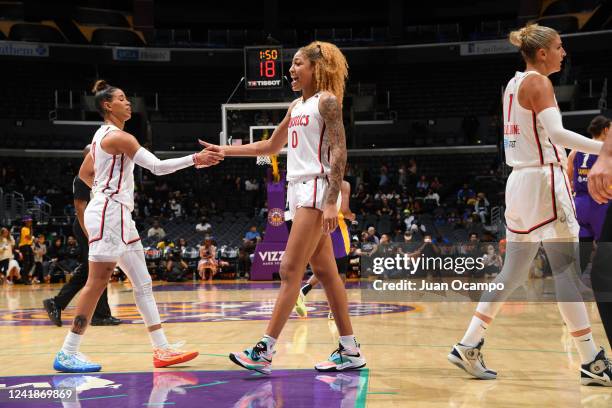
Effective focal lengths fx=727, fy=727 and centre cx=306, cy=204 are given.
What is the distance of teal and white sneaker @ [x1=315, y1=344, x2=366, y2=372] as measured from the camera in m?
4.39

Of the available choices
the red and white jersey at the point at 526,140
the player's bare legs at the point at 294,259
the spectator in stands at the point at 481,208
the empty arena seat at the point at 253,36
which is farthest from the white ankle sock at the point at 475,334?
the empty arena seat at the point at 253,36

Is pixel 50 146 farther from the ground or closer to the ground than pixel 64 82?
closer to the ground

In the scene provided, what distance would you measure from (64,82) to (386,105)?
45.0 ft

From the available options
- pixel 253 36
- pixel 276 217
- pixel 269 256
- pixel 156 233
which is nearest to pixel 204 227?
pixel 156 233

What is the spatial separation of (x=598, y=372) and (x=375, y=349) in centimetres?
181

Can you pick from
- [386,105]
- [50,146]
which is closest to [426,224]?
[386,105]

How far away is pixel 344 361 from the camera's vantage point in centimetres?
443

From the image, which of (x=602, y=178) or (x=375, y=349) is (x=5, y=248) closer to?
(x=375, y=349)

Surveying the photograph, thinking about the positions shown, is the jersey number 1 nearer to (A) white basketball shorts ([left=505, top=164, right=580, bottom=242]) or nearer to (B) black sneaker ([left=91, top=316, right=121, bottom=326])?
(A) white basketball shorts ([left=505, top=164, right=580, bottom=242])

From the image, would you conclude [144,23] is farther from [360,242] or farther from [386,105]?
[360,242]

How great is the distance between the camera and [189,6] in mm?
33969

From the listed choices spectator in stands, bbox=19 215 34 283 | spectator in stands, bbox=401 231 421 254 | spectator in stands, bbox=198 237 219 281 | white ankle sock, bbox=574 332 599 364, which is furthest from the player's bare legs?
spectator in stands, bbox=19 215 34 283

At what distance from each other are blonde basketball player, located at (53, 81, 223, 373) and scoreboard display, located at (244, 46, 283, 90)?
12008 mm

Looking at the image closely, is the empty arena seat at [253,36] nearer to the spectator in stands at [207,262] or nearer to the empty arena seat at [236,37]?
the empty arena seat at [236,37]
